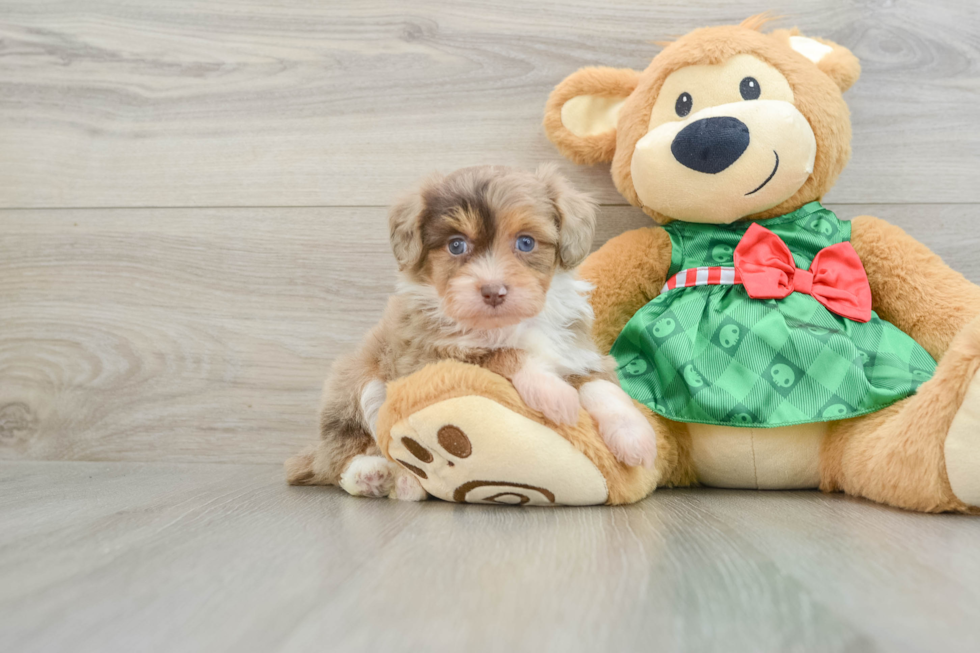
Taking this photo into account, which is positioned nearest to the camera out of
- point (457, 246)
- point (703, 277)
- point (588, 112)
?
point (457, 246)

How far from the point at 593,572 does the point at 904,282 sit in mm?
979

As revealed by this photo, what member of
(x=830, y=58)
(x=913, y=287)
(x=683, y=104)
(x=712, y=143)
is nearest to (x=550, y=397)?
(x=712, y=143)

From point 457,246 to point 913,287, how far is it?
0.91m

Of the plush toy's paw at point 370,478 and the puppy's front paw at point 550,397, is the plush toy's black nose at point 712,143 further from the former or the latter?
the plush toy's paw at point 370,478

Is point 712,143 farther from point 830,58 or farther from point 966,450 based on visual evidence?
point 966,450

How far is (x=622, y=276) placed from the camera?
143 cm

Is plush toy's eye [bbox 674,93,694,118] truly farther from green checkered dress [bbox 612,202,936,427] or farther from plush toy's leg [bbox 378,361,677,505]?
plush toy's leg [bbox 378,361,677,505]

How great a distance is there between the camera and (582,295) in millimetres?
1320

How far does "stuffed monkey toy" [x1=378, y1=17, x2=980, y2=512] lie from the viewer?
1.04 metres

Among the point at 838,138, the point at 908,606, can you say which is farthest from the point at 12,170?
the point at 908,606

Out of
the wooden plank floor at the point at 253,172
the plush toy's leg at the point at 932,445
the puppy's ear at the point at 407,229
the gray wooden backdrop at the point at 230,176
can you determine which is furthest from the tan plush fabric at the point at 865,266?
the puppy's ear at the point at 407,229

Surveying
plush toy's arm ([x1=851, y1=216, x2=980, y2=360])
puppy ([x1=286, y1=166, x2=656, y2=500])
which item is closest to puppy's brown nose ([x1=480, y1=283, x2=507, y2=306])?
puppy ([x1=286, y1=166, x2=656, y2=500])

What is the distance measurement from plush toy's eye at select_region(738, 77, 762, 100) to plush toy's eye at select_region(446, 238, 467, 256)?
65 cm

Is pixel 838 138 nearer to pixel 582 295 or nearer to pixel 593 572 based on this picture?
pixel 582 295
